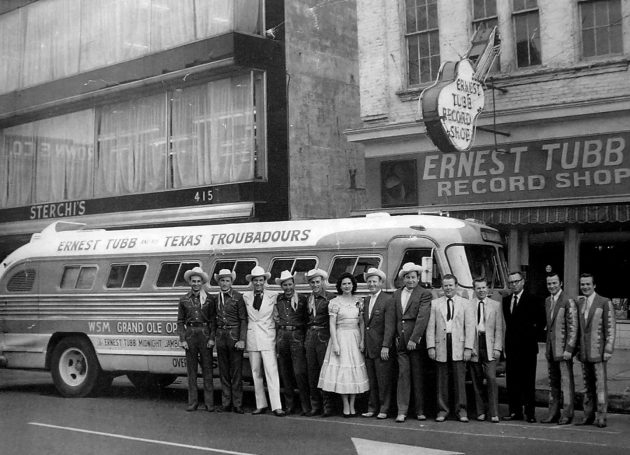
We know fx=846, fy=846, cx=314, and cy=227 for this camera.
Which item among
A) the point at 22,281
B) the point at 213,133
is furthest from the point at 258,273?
the point at 213,133

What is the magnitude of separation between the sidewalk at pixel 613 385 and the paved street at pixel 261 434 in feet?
1.68

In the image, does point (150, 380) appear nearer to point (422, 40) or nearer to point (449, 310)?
point (449, 310)

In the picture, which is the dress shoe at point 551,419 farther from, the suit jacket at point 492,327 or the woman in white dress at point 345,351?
the woman in white dress at point 345,351

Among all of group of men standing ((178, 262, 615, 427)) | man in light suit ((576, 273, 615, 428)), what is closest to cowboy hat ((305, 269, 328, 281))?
group of men standing ((178, 262, 615, 427))

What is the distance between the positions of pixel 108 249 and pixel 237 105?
7.27 meters

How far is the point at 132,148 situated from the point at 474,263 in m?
12.7

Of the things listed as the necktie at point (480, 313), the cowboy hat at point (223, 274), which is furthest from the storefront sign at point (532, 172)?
the cowboy hat at point (223, 274)

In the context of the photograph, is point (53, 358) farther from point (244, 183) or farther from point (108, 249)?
point (244, 183)

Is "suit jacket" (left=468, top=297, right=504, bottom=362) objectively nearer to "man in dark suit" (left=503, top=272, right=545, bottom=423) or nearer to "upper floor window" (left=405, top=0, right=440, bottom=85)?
"man in dark suit" (left=503, top=272, right=545, bottom=423)

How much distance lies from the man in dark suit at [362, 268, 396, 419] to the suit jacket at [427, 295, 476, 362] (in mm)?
506

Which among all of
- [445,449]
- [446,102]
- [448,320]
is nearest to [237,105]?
[446,102]

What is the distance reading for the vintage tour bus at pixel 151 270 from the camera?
38.4ft

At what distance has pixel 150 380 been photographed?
1436 centimetres

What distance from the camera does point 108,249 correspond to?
45.5 feet
